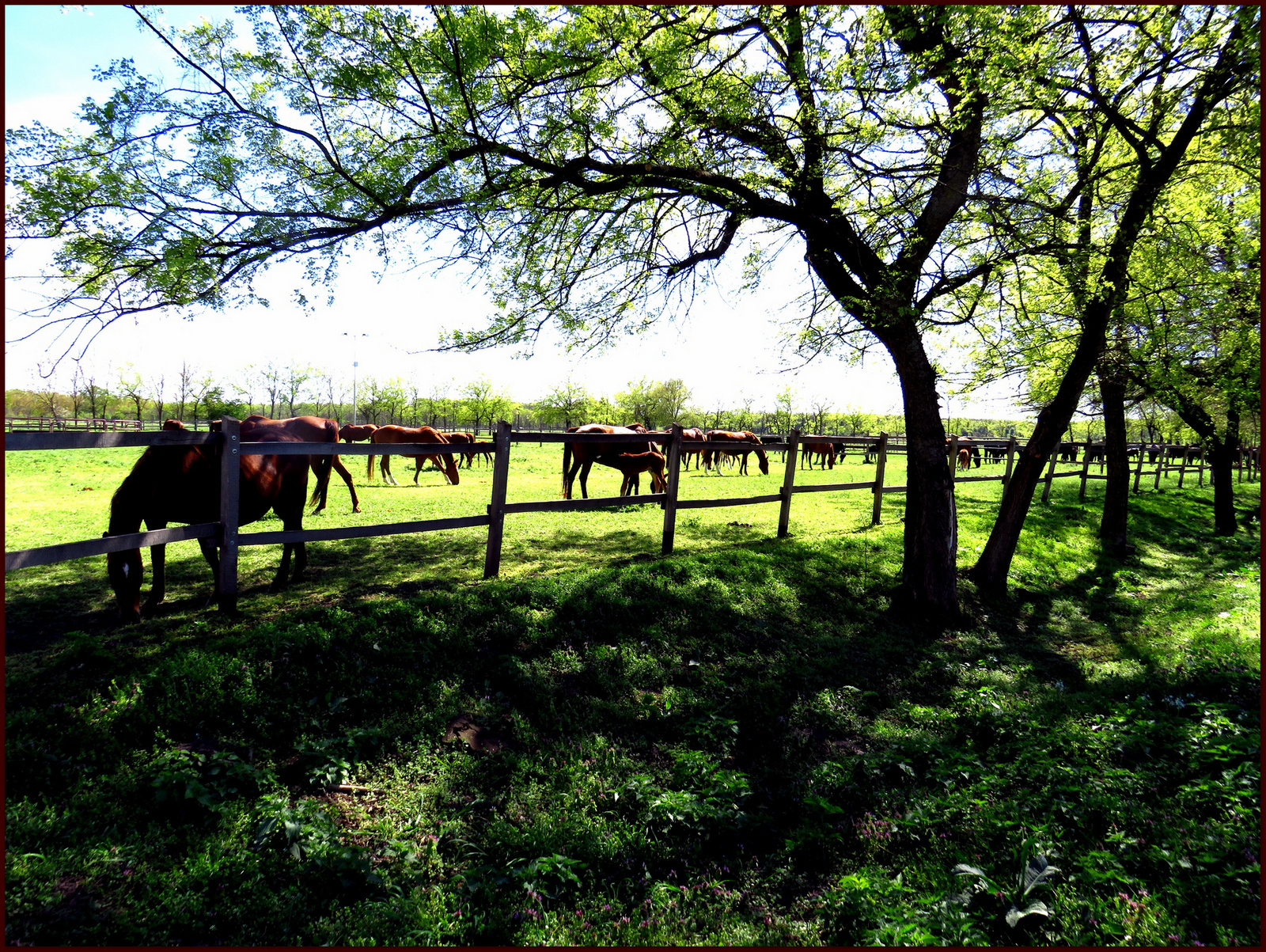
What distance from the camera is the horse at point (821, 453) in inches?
1374

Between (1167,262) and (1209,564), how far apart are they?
860 centimetres

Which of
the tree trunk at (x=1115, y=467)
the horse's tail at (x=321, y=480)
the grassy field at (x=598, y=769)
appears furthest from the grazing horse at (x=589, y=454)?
the tree trunk at (x=1115, y=467)

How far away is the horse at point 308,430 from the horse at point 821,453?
2716 cm

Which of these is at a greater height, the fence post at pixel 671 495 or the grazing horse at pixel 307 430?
the grazing horse at pixel 307 430

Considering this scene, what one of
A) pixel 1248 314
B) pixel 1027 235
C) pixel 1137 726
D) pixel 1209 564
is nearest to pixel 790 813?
pixel 1137 726

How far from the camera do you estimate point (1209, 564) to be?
12.1 metres

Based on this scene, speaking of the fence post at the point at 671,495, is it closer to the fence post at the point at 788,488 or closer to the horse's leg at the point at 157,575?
the fence post at the point at 788,488

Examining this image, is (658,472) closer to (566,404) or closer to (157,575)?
(157,575)

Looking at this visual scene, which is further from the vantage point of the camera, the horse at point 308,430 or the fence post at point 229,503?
the horse at point 308,430

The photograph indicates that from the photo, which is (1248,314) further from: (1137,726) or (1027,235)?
(1137,726)

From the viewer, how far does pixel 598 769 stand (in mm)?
3969

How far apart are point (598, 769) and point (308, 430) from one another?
24.5ft

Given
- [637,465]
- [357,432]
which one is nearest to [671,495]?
[637,465]

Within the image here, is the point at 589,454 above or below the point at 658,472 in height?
above
